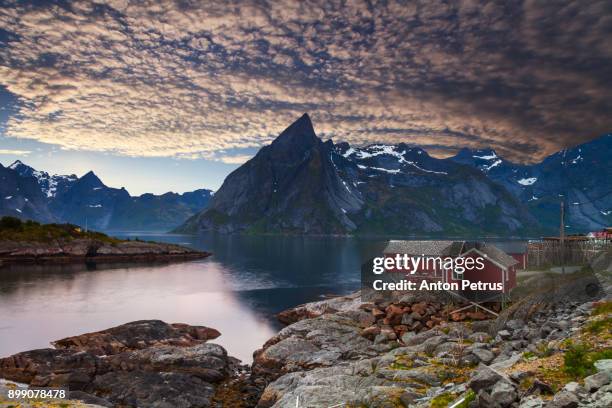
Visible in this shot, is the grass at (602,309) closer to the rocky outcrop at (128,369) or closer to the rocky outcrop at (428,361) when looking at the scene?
the rocky outcrop at (428,361)

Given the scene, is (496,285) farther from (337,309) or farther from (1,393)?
(1,393)

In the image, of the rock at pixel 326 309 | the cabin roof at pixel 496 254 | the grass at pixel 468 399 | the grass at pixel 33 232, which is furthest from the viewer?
the grass at pixel 33 232

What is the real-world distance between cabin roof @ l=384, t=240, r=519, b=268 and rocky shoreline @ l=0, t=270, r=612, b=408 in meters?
7.70

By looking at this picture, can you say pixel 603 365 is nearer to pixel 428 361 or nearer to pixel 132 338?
pixel 428 361

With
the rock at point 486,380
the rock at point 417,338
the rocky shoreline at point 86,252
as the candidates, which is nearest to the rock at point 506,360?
the rock at point 486,380

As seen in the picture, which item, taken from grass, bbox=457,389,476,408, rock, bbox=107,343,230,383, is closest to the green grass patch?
grass, bbox=457,389,476,408

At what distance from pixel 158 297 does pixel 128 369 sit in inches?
1808

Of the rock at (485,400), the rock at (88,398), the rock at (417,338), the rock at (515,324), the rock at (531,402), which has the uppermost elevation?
the rock at (531,402)

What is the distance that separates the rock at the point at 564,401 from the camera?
37.4 feet

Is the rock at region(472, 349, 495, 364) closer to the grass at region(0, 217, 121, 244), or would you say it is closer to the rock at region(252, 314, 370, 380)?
the rock at region(252, 314, 370, 380)

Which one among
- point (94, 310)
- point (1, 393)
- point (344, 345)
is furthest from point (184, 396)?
point (94, 310)

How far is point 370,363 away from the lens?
2642 cm

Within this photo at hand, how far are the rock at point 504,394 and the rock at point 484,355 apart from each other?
922cm

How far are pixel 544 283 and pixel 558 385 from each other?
30.4 meters
